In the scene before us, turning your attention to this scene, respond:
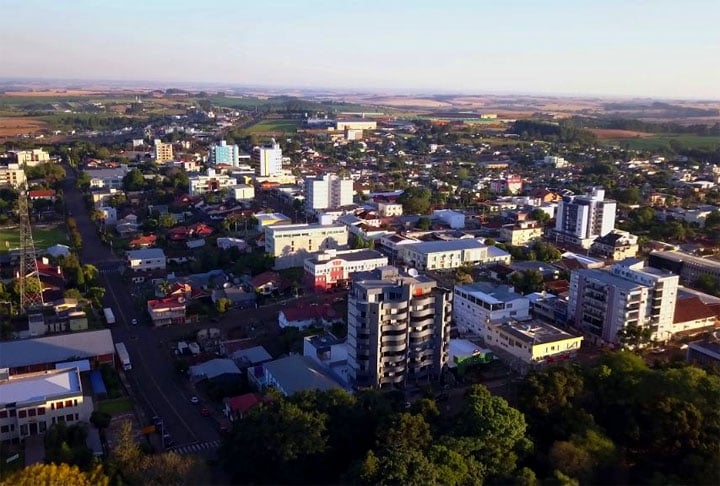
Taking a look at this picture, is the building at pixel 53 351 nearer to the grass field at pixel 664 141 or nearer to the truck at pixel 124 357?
the truck at pixel 124 357

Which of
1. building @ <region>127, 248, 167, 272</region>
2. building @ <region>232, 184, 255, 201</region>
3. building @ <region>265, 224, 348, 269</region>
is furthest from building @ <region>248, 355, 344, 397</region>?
building @ <region>232, 184, 255, 201</region>

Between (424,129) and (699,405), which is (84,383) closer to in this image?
(699,405)

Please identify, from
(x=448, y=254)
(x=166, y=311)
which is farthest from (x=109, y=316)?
(x=448, y=254)

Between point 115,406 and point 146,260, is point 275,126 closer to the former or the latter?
point 146,260

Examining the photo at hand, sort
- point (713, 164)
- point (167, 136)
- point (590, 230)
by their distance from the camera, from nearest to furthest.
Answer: point (590, 230), point (713, 164), point (167, 136)

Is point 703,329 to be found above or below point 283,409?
below

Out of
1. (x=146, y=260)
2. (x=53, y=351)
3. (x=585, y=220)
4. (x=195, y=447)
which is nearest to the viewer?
(x=195, y=447)

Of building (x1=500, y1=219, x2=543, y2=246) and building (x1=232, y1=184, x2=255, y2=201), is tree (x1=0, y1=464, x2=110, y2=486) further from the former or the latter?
building (x1=232, y1=184, x2=255, y2=201)

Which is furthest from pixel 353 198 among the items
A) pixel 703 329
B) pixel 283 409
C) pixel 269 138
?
pixel 269 138
